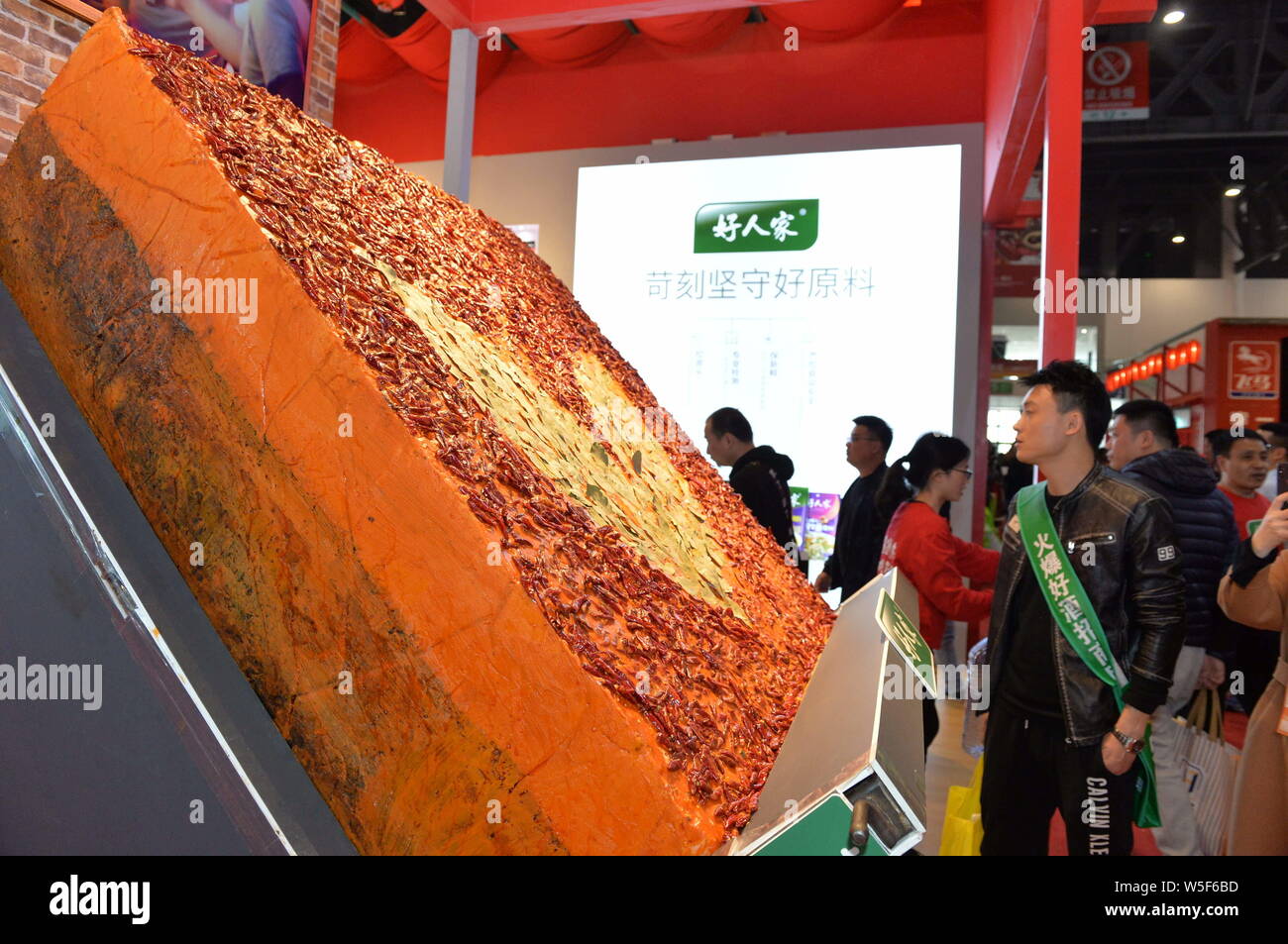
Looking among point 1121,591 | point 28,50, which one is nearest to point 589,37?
point 28,50

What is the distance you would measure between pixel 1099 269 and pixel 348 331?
13407 mm

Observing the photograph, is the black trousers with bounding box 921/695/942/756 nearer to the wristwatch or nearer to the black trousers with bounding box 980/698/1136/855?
the black trousers with bounding box 980/698/1136/855

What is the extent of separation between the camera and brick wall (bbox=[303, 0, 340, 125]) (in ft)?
13.7

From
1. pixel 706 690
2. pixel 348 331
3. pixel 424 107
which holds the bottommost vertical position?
pixel 706 690

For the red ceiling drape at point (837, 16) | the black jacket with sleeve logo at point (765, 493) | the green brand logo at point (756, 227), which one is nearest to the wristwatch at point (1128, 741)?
the black jacket with sleeve logo at point (765, 493)

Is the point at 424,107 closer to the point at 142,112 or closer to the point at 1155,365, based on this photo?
the point at 142,112

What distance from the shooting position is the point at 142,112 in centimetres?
116

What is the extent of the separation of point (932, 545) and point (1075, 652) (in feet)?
2.27

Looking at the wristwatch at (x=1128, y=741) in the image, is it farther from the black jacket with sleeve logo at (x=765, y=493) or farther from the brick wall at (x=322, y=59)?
the brick wall at (x=322, y=59)

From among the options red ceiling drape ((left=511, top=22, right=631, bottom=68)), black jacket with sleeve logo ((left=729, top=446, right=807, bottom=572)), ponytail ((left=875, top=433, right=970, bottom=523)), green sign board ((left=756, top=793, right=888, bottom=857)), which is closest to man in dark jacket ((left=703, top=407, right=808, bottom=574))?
black jacket with sleeve logo ((left=729, top=446, right=807, bottom=572))

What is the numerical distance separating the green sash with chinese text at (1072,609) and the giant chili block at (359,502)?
686 mm

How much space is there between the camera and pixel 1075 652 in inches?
68.3

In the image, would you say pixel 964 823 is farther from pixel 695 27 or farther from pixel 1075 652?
pixel 695 27
